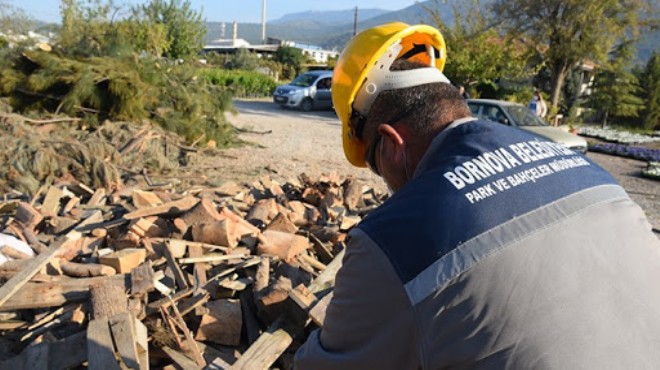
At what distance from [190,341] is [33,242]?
210 centimetres

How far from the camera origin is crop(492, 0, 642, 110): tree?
18750mm

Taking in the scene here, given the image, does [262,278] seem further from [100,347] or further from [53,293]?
[53,293]

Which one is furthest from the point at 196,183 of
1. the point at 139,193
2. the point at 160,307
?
the point at 160,307

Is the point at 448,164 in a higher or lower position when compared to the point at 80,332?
higher

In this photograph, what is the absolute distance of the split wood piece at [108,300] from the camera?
10.1ft

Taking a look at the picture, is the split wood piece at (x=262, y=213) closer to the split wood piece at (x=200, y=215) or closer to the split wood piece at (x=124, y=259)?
the split wood piece at (x=200, y=215)

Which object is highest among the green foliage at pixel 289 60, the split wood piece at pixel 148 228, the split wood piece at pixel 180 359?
the green foliage at pixel 289 60

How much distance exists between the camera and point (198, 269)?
12.3 feet

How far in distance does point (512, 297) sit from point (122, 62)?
10.5 metres

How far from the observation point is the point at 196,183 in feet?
26.4

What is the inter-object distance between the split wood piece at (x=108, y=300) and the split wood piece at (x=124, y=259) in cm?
34

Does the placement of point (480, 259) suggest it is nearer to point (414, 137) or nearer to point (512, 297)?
point (512, 297)

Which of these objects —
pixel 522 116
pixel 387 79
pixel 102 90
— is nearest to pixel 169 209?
pixel 387 79

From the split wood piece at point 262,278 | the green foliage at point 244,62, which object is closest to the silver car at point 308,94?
the split wood piece at point 262,278
